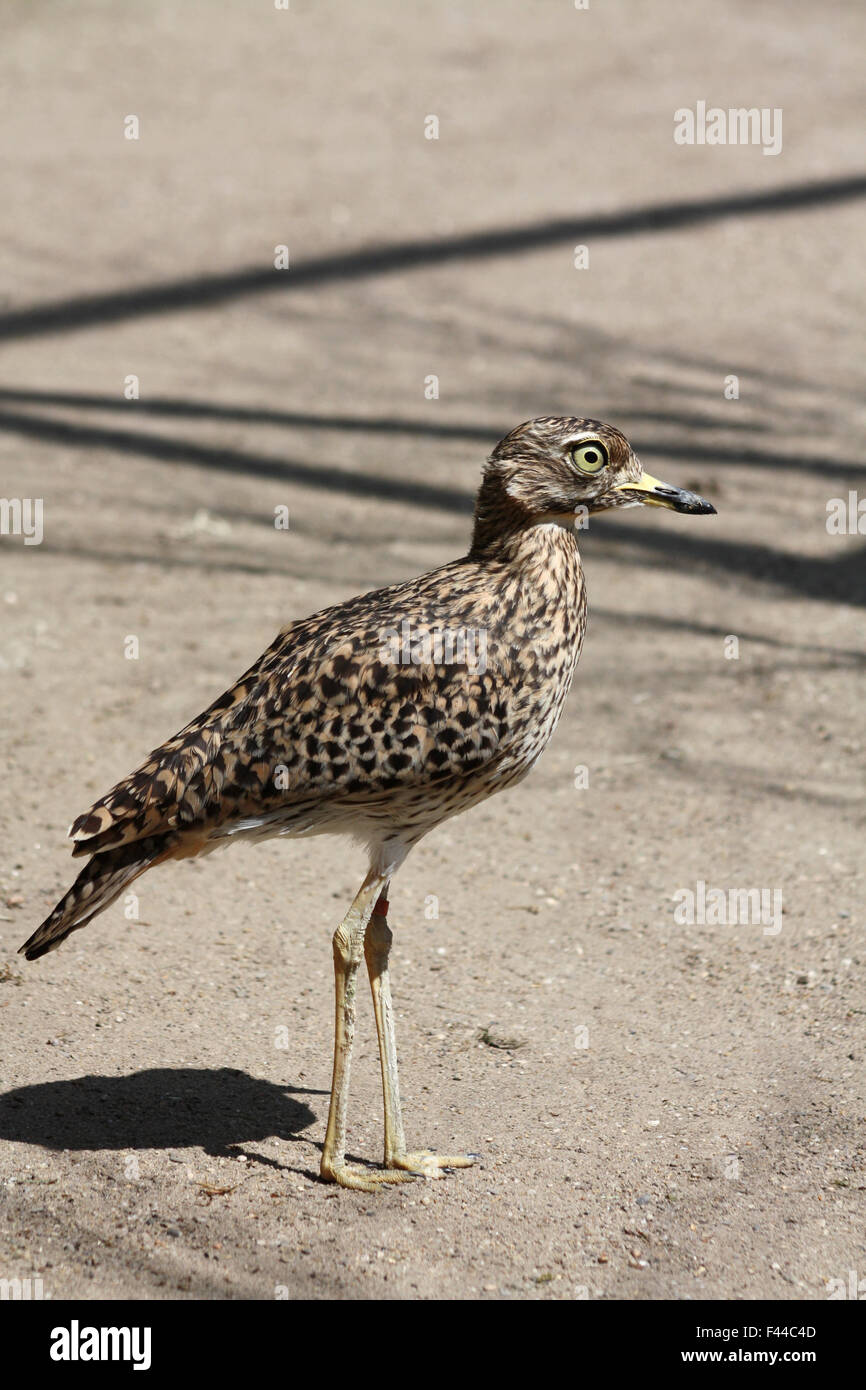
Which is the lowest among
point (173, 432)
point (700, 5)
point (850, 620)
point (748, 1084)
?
point (748, 1084)

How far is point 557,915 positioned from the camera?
5.80 m

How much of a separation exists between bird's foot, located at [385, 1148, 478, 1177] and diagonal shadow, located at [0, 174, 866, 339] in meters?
7.91

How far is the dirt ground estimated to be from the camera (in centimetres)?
434

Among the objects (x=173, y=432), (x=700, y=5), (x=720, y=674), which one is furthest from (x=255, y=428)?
(x=700, y=5)

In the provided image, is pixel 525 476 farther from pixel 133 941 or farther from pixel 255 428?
pixel 255 428

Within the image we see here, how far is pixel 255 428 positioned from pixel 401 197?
3773mm

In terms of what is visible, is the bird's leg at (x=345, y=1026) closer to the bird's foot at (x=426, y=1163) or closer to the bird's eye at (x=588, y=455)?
the bird's foot at (x=426, y=1163)

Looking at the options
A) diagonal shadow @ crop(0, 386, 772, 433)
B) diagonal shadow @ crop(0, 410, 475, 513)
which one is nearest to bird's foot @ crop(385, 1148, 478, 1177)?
diagonal shadow @ crop(0, 410, 475, 513)

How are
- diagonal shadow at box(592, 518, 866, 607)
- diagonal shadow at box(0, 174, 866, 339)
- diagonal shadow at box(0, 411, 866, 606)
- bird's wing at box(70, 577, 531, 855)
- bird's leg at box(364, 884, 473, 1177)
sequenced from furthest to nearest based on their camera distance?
diagonal shadow at box(0, 174, 866, 339) → diagonal shadow at box(0, 411, 866, 606) → diagonal shadow at box(592, 518, 866, 607) → bird's leg at box(364, 884, 473, 1177) → bird's wing at box(70, 577, 531, 855)

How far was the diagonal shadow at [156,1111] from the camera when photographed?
449 centimetres

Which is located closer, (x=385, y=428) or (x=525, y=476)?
(x=525, y=476)

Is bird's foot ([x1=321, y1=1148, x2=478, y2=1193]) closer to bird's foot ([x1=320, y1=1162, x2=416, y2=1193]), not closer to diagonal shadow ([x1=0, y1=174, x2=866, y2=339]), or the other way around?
bird's foot ([x1=320, y1=1162, x2=416, y2=1193])

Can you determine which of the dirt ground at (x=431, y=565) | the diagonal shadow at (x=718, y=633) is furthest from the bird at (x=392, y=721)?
the diagonal shadow at (x=718, y=633)

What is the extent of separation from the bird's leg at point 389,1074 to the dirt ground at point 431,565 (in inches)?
3.2
